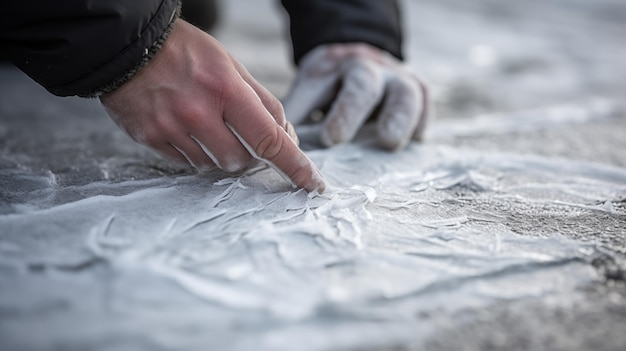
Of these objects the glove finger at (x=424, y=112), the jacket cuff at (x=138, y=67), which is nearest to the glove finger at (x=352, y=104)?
the glove finger at (x=424, y=112)

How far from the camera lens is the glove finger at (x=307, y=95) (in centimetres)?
146

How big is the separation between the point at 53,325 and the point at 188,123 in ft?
1.32

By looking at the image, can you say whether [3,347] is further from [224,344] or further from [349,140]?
[349,140]

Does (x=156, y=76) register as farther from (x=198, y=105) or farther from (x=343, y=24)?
(x=343, y=24)

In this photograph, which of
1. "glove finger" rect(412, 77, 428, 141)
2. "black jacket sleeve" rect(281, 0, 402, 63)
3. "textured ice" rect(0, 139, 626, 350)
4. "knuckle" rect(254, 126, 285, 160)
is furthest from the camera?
"black jacket sleeve" rect(281, 0, 402, 63)

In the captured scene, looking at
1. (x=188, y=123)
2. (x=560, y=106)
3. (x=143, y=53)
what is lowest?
(x=560, y=106)

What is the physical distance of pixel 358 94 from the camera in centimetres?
135

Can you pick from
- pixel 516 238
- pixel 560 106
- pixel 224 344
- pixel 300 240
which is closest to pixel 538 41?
pixel 560 106

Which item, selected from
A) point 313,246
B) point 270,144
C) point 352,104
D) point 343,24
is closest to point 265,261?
point 313,246

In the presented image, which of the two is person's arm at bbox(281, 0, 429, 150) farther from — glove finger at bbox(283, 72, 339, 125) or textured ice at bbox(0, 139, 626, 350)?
textured ice at bbox(0, 139, 626, 350)

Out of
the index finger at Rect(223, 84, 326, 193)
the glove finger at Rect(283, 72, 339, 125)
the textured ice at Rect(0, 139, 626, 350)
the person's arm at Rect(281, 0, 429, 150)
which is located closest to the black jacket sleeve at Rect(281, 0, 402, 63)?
the person's arm at Rect(281, 0, 429, 150)

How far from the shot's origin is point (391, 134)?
1.32 meters

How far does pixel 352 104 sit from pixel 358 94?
0.03 metres

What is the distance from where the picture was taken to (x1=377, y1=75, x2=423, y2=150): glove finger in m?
1.33
